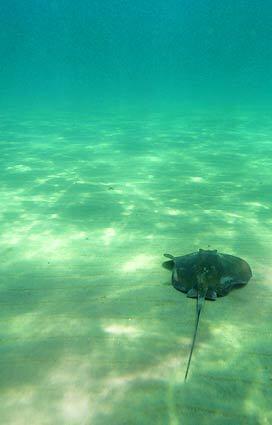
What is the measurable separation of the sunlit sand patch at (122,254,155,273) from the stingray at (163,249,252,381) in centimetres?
70

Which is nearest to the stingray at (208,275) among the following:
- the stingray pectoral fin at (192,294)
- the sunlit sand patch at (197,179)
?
the stingray pectoral fin at (192,294)

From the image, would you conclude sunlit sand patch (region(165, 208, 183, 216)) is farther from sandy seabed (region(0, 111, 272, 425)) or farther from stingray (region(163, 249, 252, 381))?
stingray (region(163, 249, 252, 381))

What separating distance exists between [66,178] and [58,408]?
7.69m

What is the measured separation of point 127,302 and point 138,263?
1002mm

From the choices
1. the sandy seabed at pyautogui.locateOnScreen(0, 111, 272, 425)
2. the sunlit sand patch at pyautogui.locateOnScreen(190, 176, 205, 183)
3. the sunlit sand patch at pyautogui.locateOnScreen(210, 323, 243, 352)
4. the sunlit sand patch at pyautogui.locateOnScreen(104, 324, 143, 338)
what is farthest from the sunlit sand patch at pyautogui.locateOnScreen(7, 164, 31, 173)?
the sunlit sand patch at pyautogui.locateOnScreen(210, 323, 243, 352)

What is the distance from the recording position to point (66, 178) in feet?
32.5

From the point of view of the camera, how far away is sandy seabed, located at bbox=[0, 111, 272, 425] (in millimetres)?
2918

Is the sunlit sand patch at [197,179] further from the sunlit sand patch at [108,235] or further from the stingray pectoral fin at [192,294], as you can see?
the stingray pectoral fin at [192,294]

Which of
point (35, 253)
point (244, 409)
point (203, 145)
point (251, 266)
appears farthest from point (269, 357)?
point (203, 145)

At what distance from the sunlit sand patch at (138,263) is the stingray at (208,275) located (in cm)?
70

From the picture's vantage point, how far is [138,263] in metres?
5.27

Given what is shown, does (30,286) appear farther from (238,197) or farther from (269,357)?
(238,197)

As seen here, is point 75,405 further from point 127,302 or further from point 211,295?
point 211,295

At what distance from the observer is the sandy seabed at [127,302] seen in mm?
2918
